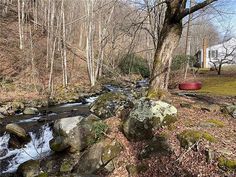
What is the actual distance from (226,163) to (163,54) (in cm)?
431

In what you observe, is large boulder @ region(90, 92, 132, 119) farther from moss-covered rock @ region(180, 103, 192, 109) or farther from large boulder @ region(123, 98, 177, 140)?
large boulder @ region(123, 98, 177, 140)

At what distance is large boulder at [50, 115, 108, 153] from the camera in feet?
27.1

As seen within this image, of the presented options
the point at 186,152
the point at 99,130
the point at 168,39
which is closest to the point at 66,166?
the point at 99,130

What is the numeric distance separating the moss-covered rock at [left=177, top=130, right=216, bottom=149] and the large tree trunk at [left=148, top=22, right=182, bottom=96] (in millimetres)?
2563

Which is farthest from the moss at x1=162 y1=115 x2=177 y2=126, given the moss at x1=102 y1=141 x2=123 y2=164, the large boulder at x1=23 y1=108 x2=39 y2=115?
the large boulder at x1=23 y1=108 x2=39 y2=115

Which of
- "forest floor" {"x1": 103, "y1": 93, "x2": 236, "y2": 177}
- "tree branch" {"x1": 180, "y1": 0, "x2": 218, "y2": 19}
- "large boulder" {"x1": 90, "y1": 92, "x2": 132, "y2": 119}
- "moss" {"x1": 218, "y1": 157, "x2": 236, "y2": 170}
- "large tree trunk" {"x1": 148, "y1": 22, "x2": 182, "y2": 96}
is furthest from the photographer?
"large boulder" {"x1": 90, "y1": 92, "x2": 132, "y2": 119}

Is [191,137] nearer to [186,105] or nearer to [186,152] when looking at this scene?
[186,152]

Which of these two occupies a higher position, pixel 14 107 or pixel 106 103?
pixel 106 103

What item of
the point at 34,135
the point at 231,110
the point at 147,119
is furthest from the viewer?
the point at 34,135

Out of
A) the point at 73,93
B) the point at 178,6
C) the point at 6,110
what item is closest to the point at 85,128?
the point at 178,6

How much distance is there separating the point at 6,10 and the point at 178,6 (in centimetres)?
2997

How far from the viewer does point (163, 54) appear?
29.5 ft

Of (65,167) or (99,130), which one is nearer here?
(65,167)

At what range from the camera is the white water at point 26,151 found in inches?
374
